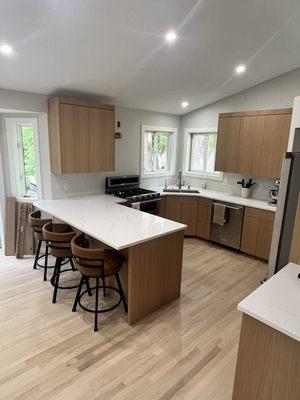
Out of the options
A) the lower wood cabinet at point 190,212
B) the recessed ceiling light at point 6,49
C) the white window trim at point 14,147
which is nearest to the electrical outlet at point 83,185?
the white window trim at point 14,147

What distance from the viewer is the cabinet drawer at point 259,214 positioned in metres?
3.70

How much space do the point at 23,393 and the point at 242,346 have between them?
1606mm

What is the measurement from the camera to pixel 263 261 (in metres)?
4.00

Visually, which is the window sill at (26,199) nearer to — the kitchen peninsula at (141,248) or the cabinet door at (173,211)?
the kitchen peninsula at (141,248)

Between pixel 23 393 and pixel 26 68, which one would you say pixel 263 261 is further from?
pixel 26 68

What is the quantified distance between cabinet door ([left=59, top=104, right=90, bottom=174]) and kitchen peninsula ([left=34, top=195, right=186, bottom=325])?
0.73m

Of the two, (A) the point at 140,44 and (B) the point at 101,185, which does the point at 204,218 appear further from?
(A) the point at 140,44

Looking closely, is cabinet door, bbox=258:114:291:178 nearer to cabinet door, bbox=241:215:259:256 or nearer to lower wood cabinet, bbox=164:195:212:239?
cabinet door, bbox=241:215:259:256

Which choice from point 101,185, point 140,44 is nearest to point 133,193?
point 101,185

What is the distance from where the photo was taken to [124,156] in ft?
15.2

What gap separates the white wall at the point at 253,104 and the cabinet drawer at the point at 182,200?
67cm

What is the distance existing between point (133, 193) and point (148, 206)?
36cm

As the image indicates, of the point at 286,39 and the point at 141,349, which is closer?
the point at 141,349

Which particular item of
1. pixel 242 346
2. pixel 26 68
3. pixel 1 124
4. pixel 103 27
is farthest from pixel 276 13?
pixel 1 124
